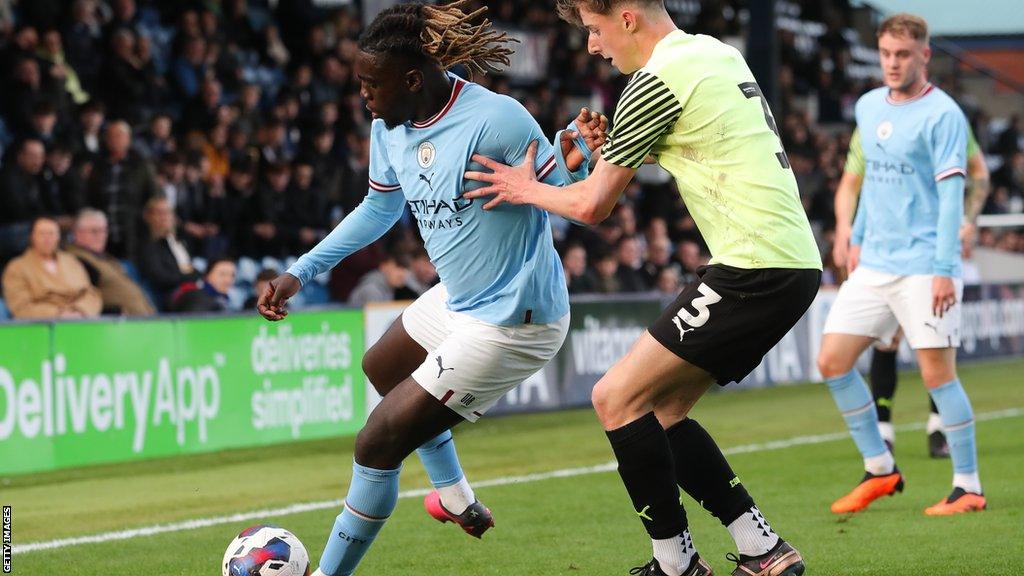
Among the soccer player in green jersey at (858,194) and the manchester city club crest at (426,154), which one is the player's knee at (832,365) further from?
the manchester city club crest at (426,154)

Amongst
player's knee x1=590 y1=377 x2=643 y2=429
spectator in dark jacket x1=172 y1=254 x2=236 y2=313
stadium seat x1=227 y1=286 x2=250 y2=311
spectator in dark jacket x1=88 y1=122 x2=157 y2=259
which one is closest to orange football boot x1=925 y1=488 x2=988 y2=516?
player's knee x1=590 y1=377 x2=643 y2=429

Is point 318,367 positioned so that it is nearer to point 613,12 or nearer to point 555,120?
point 613,12

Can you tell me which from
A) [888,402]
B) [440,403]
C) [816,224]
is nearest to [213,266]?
[888,402]

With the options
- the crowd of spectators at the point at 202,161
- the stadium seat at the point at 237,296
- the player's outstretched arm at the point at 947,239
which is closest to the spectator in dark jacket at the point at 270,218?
the crowd of spectators at the point at 202,161

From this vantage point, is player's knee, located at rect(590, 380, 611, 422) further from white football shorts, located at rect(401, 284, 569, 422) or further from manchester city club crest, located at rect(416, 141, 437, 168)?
manchester city club crest, located at rect(416, 141, 437, 168)

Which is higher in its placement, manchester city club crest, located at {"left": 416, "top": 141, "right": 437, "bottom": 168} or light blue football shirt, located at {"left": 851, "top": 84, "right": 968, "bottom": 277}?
manchester city club crest, located at {"left": 416, "top": 141, "right": 437, "bottom": 168}

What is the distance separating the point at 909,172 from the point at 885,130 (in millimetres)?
250

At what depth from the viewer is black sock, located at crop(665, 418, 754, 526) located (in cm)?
513

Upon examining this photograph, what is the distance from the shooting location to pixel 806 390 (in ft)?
52.4

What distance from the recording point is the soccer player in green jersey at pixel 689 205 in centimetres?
468

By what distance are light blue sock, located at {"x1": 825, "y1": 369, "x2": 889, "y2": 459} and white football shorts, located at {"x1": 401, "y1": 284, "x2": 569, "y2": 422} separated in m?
2.83

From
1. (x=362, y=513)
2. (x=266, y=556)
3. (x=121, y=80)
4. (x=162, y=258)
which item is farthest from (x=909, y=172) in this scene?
(x=121, y=80)

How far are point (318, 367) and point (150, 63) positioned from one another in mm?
4834

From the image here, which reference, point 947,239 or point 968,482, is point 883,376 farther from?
point 947,239
